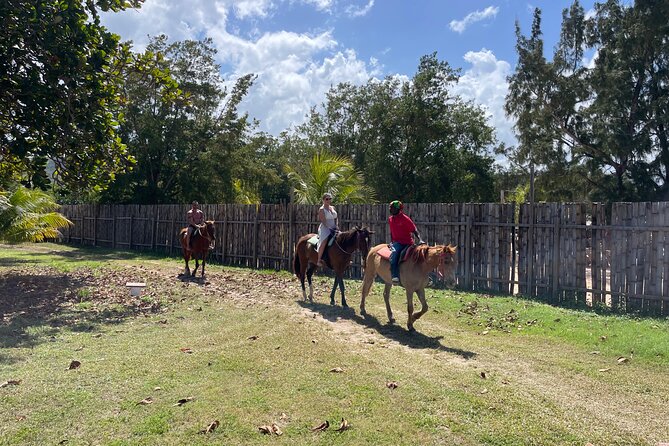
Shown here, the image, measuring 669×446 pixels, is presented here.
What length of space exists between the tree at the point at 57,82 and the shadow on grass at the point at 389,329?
21.1ft

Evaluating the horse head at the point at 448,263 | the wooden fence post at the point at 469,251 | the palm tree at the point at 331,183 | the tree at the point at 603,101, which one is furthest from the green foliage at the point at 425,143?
the horse head at the point at 448,263

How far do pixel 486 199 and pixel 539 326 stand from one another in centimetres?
2155

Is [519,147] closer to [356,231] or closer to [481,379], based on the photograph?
[356,231]

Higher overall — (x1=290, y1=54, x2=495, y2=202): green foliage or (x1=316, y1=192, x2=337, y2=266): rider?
(x1=290, y1=54, x2=495, y2=202): green foliage

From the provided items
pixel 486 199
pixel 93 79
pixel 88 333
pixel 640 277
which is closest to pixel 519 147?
pixel 486 199

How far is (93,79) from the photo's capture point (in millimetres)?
11234

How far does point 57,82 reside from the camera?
11.1 meters

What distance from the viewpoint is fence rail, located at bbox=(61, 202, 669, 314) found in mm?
9898

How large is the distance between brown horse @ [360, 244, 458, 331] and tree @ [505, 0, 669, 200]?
17946mm

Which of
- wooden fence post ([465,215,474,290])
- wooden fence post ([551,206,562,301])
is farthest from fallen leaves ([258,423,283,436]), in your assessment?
wooden fence post ([465,215,474,290])

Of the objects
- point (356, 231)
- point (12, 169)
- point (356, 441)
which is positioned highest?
A: point (12, 169)

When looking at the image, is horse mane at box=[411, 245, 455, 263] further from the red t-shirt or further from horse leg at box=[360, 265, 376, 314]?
horse leg at box=[360, 265, 376, 314]

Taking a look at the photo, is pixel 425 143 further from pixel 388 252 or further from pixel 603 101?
pixel 388 252

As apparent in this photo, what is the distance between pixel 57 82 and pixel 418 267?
343 inches
